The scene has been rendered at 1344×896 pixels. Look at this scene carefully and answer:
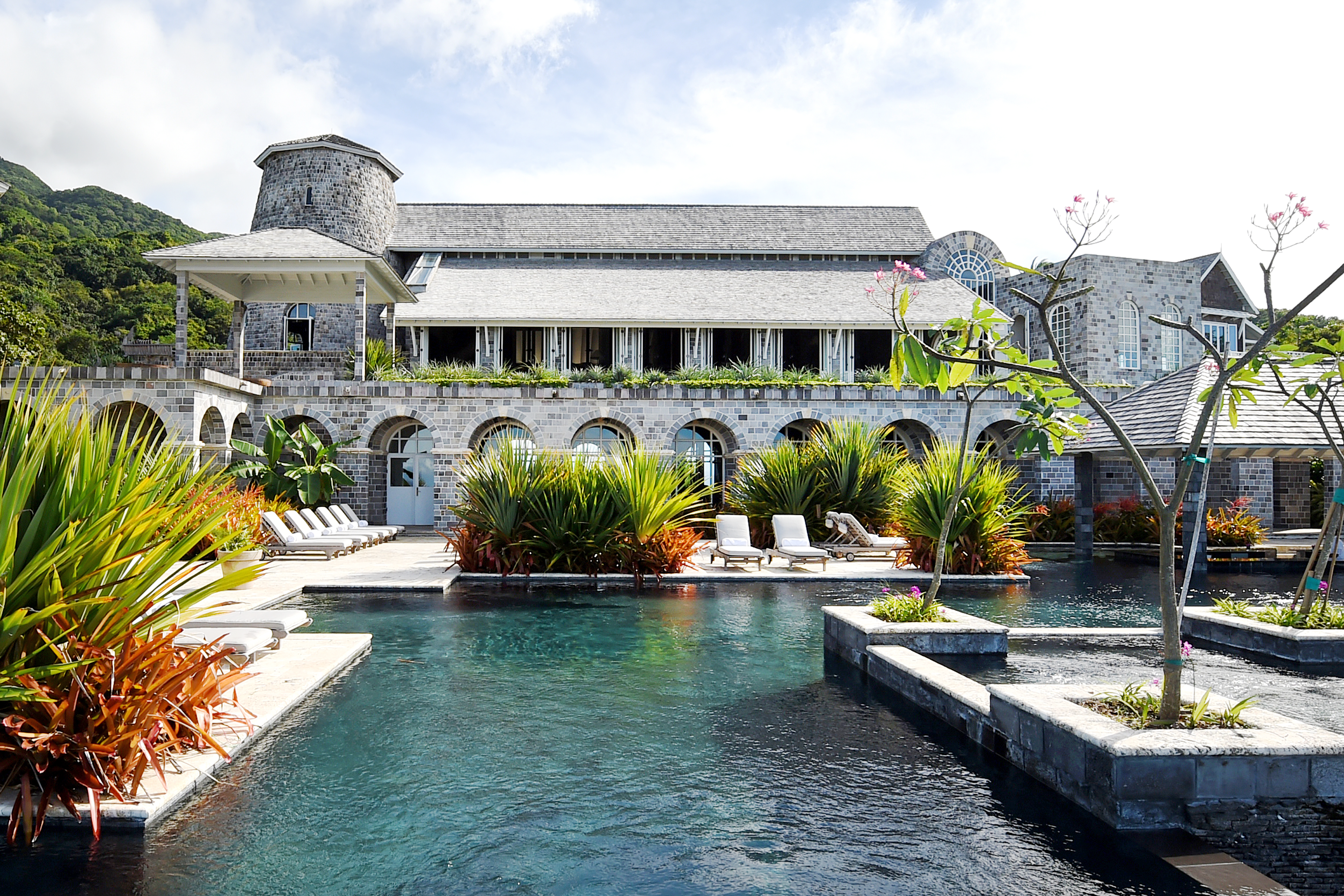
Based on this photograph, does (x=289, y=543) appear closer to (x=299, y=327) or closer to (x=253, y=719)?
(x=253, y=719)

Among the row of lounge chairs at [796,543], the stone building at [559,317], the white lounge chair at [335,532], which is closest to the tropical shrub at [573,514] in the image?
the row of lounge chairs at [796,543]

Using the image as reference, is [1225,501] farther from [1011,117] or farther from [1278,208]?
[1278,208]

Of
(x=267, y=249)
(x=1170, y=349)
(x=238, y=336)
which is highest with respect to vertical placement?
(x=267, y=249)

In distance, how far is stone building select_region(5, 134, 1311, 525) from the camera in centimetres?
2055

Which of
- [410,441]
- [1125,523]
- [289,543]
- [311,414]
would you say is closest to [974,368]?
[289,543]

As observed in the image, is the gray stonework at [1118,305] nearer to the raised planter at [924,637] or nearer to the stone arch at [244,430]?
the stone arch at [244,430]

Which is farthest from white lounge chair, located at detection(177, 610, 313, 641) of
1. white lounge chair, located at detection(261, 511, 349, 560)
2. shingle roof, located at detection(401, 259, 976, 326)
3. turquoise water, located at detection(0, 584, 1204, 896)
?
shingle roof, located at detection(401, 259, 976, 326)

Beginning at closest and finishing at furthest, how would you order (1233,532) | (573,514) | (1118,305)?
(573,514) → (1233,532) → (1118,305)

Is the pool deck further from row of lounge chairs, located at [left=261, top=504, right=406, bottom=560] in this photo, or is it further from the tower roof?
the tower roof

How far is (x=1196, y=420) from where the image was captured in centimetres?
1248

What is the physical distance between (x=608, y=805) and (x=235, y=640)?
3180mm

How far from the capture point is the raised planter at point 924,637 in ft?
22.7

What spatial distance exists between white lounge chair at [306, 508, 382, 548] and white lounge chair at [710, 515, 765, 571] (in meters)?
6.31

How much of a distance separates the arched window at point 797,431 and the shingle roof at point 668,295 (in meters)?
2.82
